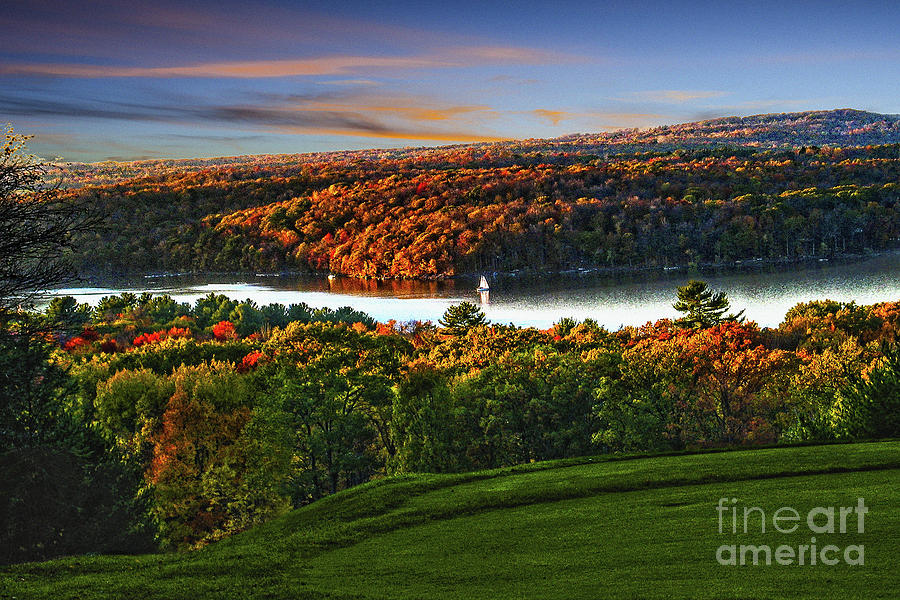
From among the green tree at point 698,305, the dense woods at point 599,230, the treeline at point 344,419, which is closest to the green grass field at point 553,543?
the treeline at point 344,419

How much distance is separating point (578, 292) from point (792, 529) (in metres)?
110

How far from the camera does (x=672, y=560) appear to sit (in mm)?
12109

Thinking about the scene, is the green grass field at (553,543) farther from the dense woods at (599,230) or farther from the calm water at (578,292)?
the dense woods at (599,230)

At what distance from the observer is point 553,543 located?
13844 millimetres

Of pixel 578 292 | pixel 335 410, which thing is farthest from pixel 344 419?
pixel 578 292

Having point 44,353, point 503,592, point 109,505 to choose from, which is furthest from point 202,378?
point 503,592

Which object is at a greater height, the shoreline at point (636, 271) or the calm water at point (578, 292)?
the shoreline at point (636, 271)

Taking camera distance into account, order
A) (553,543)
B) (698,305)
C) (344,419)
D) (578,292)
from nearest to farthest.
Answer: (553,543) → (344,419) → (698,305) → (578,292)

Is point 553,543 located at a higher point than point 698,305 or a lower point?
lower

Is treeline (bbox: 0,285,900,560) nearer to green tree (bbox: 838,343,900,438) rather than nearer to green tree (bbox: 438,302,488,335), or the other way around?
green tree (bbox: 838,343,900,438)

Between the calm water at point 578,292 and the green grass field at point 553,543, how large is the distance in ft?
233

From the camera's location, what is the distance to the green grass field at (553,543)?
11.3 metres

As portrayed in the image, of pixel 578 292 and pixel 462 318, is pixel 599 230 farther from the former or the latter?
pixel 462 318

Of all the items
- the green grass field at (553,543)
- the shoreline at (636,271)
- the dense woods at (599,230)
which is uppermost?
the dense woods at (599,230)
